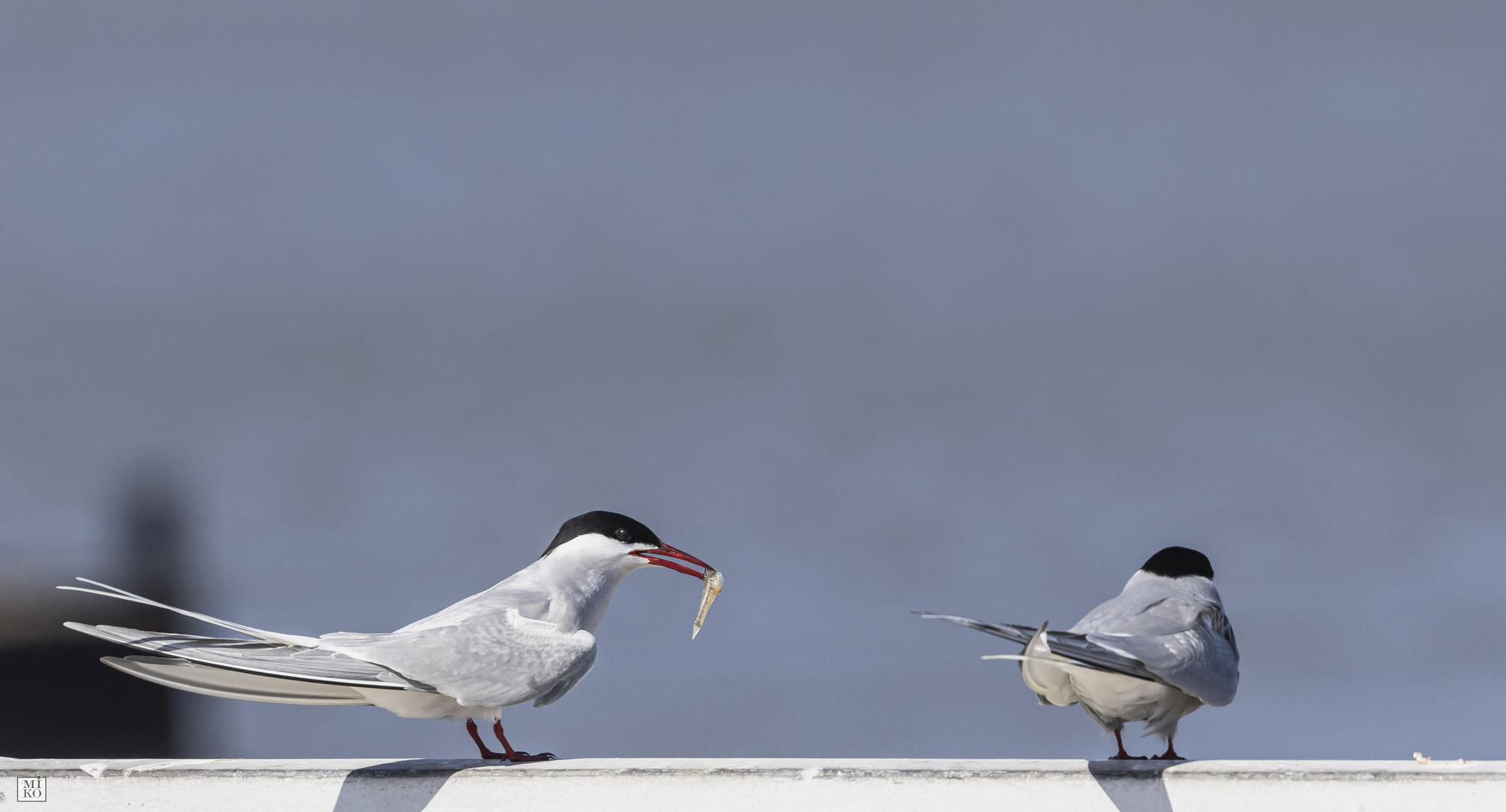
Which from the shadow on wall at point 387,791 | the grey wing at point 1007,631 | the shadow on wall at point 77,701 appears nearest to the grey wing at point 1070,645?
the grey wing at point 1007,631

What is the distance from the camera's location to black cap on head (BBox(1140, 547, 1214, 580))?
4734mm

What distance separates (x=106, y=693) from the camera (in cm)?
3394

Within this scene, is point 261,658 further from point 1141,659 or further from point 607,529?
point 1141,659

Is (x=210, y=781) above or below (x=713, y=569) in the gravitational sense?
below

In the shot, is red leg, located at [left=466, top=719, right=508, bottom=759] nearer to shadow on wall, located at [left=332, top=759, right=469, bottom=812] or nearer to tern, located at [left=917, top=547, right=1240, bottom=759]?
shadow on wall, located at [left=332, top=759, right=469, bottom=812]

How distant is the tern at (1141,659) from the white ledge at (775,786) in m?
0.26

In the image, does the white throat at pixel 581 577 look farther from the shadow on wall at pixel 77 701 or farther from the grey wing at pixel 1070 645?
the shadow on wall at pixel 77 701

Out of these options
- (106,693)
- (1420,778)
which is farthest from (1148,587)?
(106,693)

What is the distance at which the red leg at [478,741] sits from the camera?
424 cm

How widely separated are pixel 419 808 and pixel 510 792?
27 centimetres

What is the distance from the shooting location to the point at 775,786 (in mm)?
3625

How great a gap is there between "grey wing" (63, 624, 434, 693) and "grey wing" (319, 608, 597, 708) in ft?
Answer: 0.15

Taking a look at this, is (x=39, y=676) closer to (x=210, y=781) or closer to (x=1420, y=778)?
(x=210, y=781)

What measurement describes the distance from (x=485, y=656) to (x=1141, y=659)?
187 centimetres
